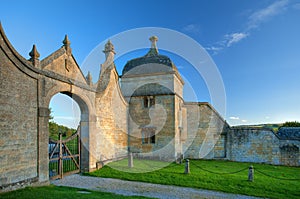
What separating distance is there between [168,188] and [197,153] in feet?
30.7

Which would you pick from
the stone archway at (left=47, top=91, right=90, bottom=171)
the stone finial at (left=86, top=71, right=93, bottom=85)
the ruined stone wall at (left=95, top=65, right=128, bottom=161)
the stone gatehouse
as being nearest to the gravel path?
the stone archway at (left=47, top=91, right=90, bottom=171)

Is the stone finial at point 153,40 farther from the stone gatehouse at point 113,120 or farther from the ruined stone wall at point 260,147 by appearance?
the ruined stone wall at point 260,147

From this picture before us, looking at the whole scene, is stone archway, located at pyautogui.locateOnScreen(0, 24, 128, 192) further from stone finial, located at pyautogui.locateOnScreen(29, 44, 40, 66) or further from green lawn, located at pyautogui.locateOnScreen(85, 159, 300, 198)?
green lawn, located at pyautogui.locateOnScreen(85, 159, 300, 198)

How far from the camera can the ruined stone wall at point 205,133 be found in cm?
1701

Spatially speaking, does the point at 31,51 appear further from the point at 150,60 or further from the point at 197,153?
the point at 197,153

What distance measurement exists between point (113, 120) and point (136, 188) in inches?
222

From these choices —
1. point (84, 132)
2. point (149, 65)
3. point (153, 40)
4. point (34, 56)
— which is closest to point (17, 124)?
point (34, 56)

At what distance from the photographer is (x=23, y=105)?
272 inches

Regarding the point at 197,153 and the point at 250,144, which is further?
the point at 197,153

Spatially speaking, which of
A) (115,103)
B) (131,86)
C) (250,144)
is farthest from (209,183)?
(131,86)

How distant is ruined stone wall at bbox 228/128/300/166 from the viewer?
1500 cm

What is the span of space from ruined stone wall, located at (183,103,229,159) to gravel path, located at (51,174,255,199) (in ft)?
29.7

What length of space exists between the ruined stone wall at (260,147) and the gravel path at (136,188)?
30.2ft

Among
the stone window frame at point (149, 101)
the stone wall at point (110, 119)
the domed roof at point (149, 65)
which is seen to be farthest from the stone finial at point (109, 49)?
the stone window frame at point (149, 101)
